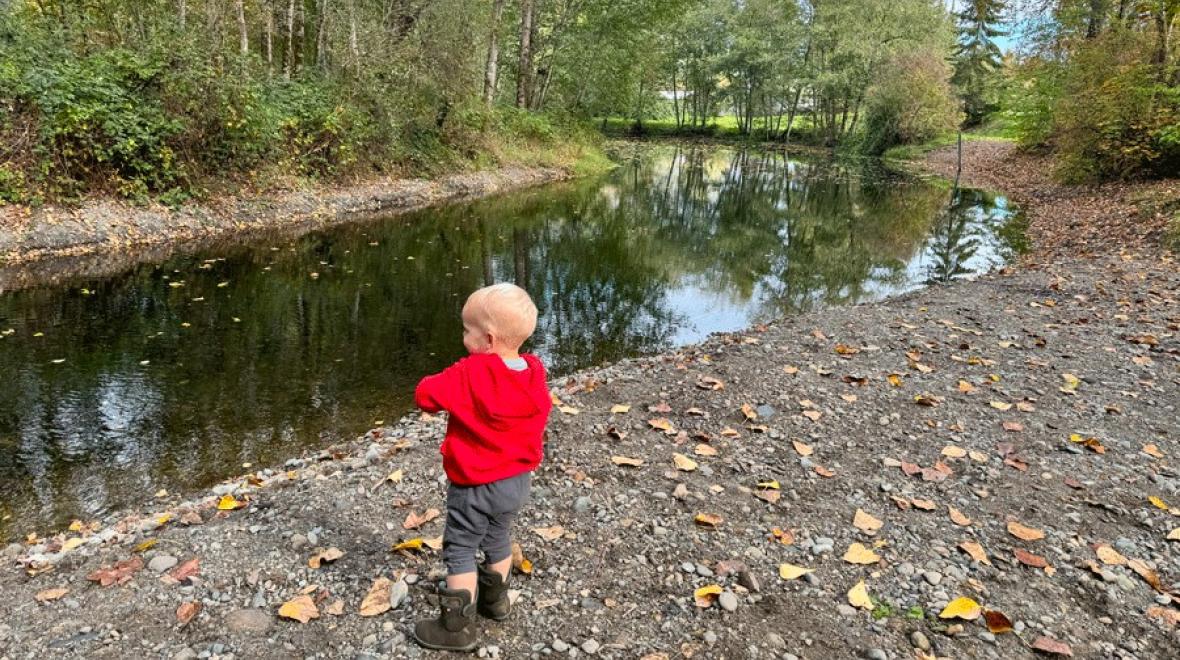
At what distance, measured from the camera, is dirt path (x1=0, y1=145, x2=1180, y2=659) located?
3.51 m

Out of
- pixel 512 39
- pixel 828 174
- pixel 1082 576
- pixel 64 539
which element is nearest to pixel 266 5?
pixel 512 39

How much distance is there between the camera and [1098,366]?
7.59 metres

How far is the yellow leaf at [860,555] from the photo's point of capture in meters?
4.12

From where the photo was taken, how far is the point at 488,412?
307cm

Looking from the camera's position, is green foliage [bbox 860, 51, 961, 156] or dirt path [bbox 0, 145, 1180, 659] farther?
green foliage [bbox 860, 51, 961, 156]

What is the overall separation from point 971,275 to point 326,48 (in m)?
20.4

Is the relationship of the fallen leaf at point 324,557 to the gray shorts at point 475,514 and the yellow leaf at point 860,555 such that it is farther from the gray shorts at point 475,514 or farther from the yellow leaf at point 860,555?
the yellow leaf at point 860,555

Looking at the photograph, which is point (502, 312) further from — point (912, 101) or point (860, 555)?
point (912, 101)

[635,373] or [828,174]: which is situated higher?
[828,174]

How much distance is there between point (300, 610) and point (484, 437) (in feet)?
4.88

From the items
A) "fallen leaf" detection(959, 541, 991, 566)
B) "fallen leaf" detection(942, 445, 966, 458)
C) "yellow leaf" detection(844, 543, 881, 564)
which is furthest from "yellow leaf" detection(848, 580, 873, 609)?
"fallen leaf" detection(942, 445, 966, 458)

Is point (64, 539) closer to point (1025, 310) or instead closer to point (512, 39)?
point (1025, 310)

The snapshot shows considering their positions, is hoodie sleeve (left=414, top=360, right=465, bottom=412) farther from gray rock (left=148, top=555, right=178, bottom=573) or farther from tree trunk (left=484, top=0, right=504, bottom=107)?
tree trunk (left=484, top=0, right=504, bottom=107)

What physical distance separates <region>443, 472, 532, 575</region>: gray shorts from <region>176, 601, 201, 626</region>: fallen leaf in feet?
4.64
